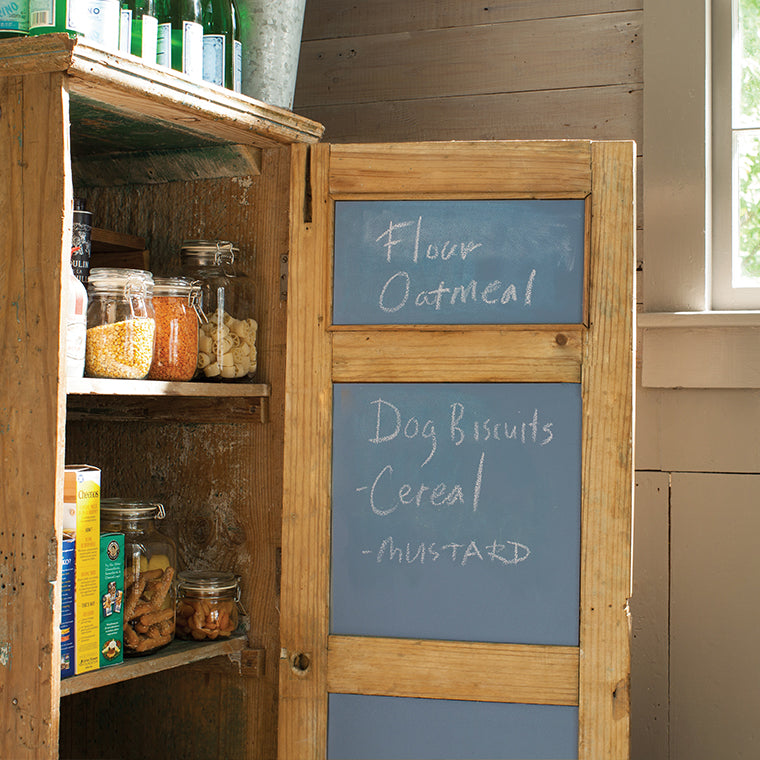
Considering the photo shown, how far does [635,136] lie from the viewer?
1.78m

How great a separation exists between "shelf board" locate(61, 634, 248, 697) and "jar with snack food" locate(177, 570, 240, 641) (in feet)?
0.06

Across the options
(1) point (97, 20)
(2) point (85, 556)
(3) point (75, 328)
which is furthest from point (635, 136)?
(2) point (85, 556)

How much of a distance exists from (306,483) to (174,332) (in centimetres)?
31

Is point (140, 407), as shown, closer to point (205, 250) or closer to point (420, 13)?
point (205, 250)

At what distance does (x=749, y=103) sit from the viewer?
69.5 inches

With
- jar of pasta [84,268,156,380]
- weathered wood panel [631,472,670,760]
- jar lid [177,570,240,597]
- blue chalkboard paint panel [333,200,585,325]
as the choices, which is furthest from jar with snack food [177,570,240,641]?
weathered wood panel [631,472,670,760]

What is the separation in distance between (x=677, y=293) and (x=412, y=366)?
24.0 inches

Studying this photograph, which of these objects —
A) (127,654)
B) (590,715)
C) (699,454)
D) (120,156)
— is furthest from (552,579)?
(120,156)

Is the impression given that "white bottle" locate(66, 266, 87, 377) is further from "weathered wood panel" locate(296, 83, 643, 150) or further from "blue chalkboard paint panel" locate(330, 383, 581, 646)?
"weathered wood panel" locate(296, 83, 643, 150)

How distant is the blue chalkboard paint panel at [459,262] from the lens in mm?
1389

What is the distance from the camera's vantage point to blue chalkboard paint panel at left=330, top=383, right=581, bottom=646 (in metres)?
1.38

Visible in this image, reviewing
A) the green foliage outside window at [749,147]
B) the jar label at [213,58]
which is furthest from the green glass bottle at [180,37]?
the green foliage outside window at [749,147]

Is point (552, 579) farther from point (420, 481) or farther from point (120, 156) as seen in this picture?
point (120, 156)

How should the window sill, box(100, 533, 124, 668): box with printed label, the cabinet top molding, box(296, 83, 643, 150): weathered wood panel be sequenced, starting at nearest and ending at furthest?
the cabinet top molding, box(100, 533, 124, 668): box with printed label, the window sill, box(296, 83, 643, 150): weathered wood panel
